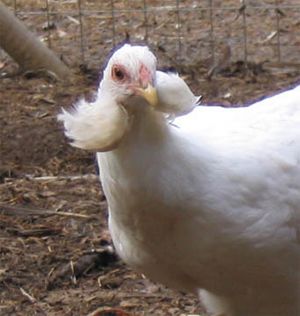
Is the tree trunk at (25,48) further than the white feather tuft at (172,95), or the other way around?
the tree trunk at (25,48)

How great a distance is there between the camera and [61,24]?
824 cm

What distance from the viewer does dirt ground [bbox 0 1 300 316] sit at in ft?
15.3

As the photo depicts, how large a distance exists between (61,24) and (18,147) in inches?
92.9

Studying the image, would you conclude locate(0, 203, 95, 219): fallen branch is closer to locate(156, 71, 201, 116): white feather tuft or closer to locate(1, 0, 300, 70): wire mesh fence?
locate(156, 71, 201, 116): white feather tuft

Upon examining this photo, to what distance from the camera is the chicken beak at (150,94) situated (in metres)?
3.27

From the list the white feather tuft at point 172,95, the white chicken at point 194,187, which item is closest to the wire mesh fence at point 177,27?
the white chicken at point 194,187

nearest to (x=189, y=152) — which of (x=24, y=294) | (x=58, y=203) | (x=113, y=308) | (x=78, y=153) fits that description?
(x=113, y=308)

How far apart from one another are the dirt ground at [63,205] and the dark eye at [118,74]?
1282mm

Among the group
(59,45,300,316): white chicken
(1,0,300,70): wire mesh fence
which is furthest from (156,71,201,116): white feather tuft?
(1,0,300,70): wire mesh fence

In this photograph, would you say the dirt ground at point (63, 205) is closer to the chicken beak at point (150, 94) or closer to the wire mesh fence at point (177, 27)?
the wire mesh fence at point (177, 27)

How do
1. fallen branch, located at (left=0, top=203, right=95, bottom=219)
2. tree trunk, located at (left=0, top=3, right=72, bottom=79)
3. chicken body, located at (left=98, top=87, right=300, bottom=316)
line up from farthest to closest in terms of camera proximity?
tree trunk, located at (left=0, top=3, right=72, bottom=79), fallen branch, located at (left=0, top=203, right=95, bottom=219), chicken body, located at (left=98, top=87, right=300, bottom=316)

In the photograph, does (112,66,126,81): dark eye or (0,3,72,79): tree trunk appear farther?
(0,3,72,79): tree trunk

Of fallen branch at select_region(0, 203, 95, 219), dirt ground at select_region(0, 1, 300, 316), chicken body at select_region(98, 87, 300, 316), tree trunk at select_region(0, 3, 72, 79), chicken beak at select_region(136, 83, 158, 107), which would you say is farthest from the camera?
tree trunk at select_region(0, 3, 72, 79)

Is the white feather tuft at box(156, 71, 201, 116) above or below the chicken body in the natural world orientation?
above
